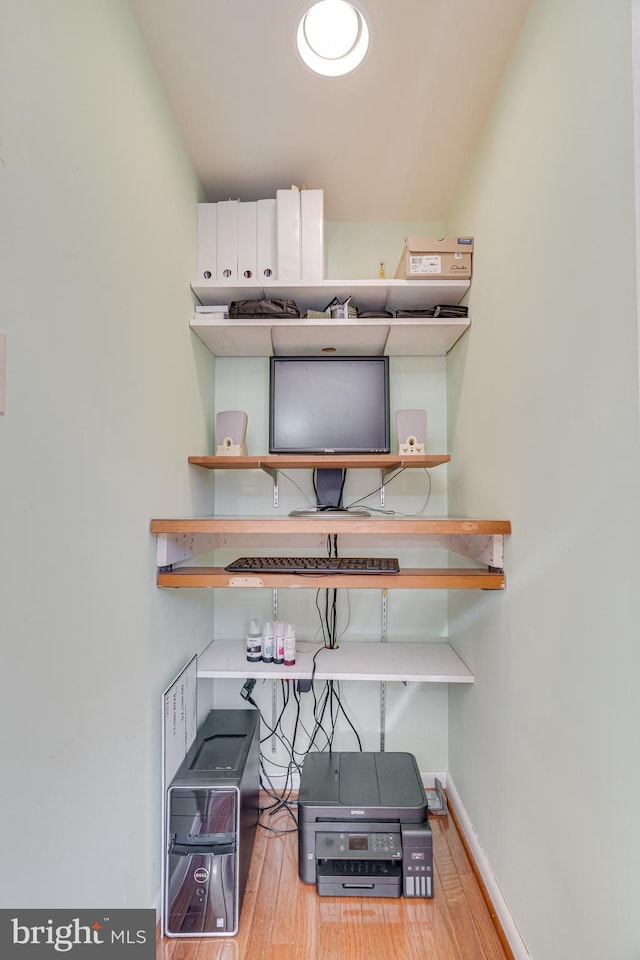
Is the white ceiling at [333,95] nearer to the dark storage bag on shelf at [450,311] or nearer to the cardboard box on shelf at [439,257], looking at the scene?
the cardboard box on shelf at [439,257]

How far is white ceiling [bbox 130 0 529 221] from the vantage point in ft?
3.60

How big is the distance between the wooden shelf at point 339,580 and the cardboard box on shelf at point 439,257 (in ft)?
3.60

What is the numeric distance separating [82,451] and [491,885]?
174 cm

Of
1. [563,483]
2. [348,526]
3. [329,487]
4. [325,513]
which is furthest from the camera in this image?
[329,487]

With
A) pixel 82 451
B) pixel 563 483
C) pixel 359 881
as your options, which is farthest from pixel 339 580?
pixel 359 881

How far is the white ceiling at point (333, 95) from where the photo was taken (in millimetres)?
1099

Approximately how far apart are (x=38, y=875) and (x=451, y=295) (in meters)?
2.00

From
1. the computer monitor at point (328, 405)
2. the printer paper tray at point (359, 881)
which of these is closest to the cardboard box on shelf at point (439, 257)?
the computer monitor at point (328, 405)

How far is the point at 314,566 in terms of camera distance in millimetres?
1251

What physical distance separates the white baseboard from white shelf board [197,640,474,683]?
54 centimetres

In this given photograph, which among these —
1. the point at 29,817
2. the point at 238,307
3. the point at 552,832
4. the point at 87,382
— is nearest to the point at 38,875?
the point at 29,817

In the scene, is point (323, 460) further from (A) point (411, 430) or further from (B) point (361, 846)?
(B) point (361, 846)

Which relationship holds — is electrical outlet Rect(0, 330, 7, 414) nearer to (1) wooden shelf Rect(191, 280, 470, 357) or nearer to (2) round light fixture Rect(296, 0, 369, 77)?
(1) wooden shelf Rect(191, 280, 470, 357)

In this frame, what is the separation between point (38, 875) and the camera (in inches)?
29.1
